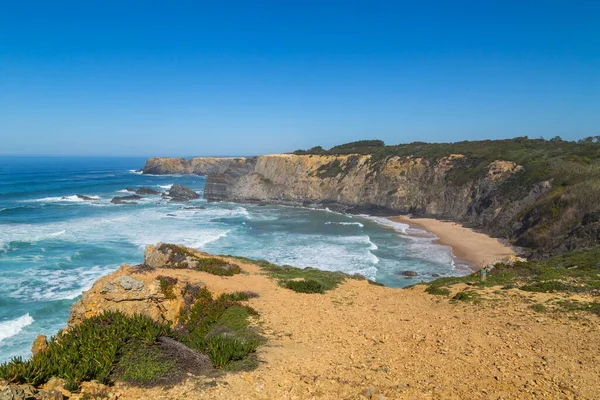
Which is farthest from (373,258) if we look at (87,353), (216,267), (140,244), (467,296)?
(87,353)

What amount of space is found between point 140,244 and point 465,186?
40.4 metres

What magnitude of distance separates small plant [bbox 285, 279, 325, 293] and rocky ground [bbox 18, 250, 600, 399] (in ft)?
3.67

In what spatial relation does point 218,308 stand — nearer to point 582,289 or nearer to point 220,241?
point 582,289

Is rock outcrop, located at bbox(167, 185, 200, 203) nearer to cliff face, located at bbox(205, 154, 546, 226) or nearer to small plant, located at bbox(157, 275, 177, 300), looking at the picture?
cliff face, located at bbox(205, 154, 546, 226)

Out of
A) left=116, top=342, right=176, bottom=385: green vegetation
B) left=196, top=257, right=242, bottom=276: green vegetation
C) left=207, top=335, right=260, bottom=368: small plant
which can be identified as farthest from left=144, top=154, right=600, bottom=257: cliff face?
left=116, top=342, right=176, bottom=385: green vegetation

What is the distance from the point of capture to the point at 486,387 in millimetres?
6449

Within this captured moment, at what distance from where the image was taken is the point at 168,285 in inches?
Result: 460

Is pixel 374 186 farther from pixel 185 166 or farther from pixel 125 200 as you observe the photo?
pixel 185 166

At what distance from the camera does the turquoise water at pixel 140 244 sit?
19688 mm

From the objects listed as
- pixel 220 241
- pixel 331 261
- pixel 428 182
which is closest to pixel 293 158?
pixel 428 182

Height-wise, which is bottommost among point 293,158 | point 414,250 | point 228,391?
point 414,250

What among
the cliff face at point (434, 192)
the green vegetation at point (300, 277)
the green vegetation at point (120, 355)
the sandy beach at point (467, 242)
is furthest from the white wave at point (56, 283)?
the cliff face at point (434, 192)

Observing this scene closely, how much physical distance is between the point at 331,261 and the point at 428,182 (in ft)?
103

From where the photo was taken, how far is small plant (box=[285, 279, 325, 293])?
47.2ft
